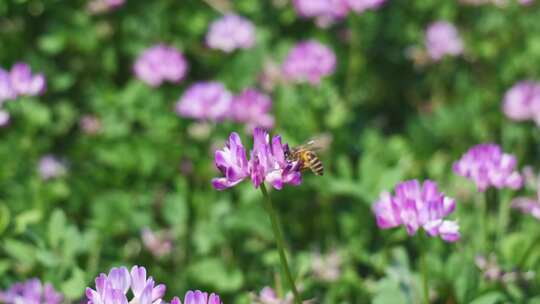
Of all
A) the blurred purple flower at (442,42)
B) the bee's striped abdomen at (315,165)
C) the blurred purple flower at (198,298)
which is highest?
the blurred purple flower at (442,42)

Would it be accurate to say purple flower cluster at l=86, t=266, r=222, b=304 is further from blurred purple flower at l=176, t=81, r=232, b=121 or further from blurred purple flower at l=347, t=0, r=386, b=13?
blurred purple flower at l=347, t=0, r=386, b=13

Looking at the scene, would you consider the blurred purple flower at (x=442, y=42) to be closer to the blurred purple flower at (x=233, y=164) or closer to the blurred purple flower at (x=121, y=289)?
the blurred purple flower at (x=233, y=164)

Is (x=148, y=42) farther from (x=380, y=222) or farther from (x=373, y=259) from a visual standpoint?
(x=380, y=222)

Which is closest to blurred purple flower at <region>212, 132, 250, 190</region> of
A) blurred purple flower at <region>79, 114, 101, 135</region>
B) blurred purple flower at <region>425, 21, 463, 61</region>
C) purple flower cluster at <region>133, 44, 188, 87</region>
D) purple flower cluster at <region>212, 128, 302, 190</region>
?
purple flower cluster at <region>212, 128, 302, 190</region>

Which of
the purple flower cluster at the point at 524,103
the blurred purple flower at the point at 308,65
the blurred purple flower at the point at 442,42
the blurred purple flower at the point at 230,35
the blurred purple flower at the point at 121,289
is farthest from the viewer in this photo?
the blurred purple flower at the point at 442,42

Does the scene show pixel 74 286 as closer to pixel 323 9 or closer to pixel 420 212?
pixel 420 212

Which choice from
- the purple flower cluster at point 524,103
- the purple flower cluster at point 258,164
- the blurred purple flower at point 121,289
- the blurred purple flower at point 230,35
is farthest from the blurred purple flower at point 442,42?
the blurred purple flower at point 121,289

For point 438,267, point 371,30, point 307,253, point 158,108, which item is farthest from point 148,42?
point 438,267

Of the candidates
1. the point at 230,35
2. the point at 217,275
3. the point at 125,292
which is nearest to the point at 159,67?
the point at 230,35
